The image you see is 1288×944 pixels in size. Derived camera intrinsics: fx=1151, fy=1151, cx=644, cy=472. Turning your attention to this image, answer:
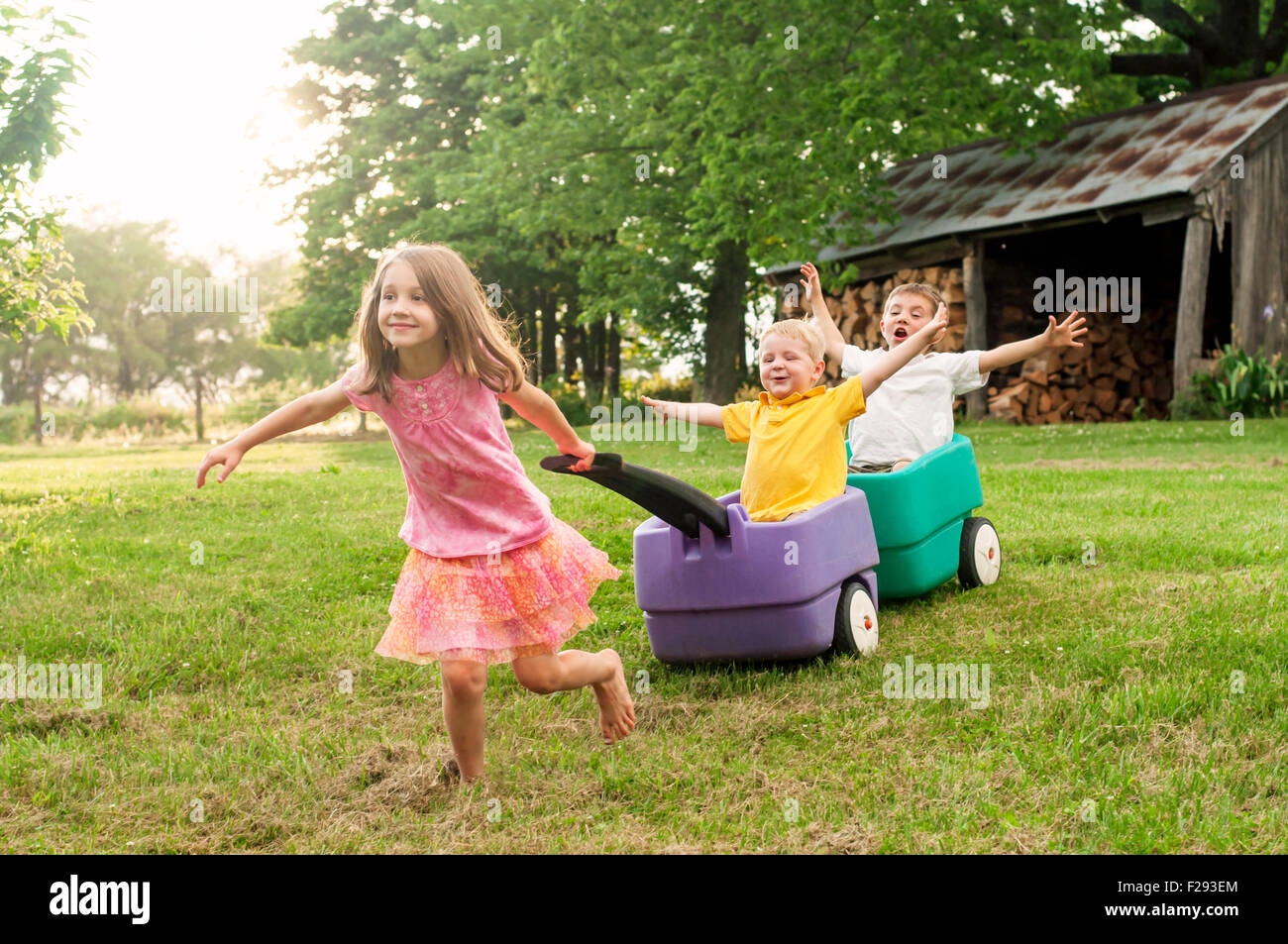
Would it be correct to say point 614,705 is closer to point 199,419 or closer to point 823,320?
point 823,320

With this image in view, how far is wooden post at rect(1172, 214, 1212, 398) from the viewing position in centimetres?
1204

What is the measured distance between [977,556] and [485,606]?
2.47 metres

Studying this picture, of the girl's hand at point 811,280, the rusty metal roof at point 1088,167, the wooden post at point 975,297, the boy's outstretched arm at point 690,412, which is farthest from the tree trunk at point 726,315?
the boy's outstretched arm at point 690,412

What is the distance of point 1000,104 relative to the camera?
524 inches

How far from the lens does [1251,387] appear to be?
12.0m

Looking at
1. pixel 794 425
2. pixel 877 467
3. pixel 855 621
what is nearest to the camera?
pixel 855 621

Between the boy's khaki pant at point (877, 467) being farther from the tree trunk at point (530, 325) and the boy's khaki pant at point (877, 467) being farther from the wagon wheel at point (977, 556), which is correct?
the tree trunk at point (530, 325)

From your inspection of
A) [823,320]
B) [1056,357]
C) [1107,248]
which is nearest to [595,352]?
[1107,248]

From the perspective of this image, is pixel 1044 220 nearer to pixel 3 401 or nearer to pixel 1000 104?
pixel 1000 104

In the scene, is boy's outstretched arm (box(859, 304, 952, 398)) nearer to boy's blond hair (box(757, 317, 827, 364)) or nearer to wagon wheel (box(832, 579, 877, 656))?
boy's blond hair (box(757, 317, 827, 364))

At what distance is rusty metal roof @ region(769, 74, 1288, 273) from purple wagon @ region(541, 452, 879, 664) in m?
9.81

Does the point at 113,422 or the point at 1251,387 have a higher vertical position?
the point at 1251,387

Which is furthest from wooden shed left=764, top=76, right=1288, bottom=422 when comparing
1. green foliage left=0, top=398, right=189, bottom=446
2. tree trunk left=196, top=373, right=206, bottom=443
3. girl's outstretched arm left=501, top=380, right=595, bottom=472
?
green foliage left=0, top=398, right=189, bottom=446

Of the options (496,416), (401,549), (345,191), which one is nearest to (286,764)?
(496,416)
